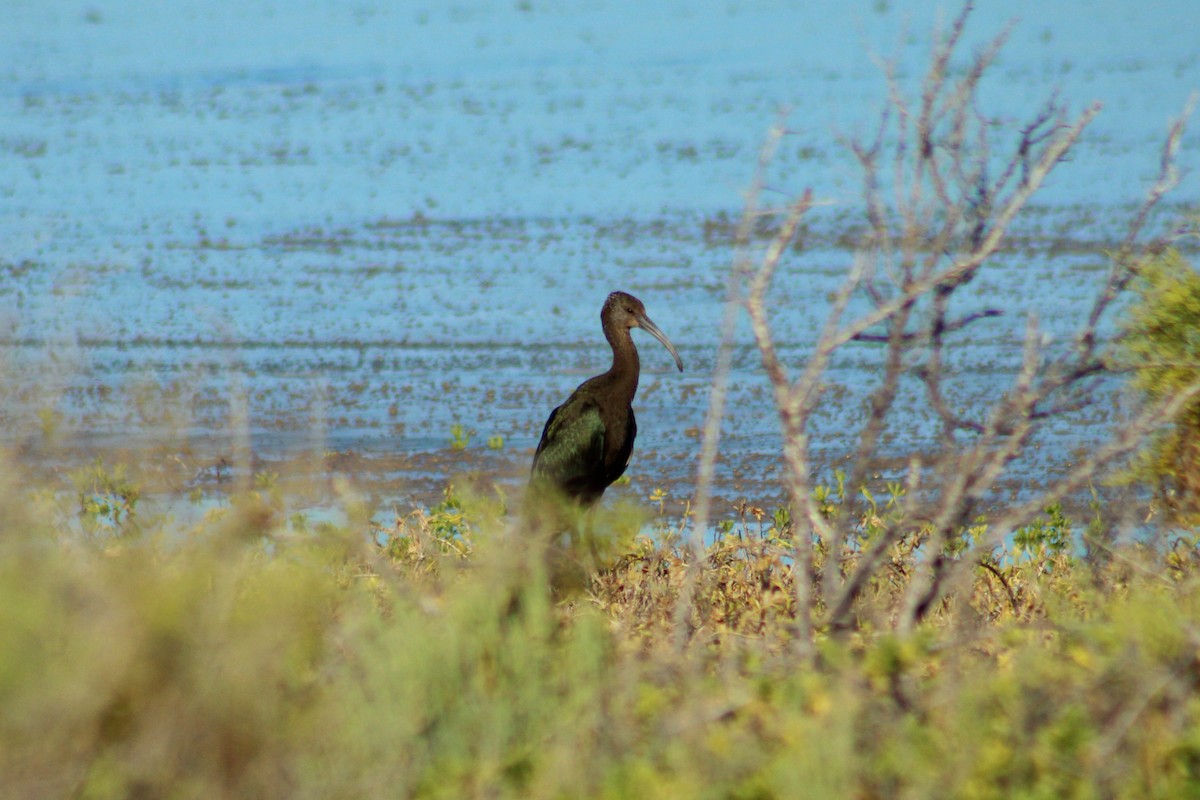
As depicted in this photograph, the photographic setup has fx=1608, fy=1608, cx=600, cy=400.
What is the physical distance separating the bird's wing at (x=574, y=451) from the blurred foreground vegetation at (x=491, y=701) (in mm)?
3618

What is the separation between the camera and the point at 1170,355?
5.37 m

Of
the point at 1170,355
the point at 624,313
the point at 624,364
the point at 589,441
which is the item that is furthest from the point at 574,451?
the point at 1170,355

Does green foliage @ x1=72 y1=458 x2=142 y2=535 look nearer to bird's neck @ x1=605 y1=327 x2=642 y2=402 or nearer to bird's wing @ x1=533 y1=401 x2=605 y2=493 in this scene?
bird's wing @ x1=533 y1=401 x2=605 y2=493

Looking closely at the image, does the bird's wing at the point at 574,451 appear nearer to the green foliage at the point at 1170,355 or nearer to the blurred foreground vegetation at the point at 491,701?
the green foliage at the point at 1170,355

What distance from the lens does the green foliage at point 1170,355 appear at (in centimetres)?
534

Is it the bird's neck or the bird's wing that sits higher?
the bird's neck

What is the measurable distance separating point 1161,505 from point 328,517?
363 centimetres

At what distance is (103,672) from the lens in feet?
10.0

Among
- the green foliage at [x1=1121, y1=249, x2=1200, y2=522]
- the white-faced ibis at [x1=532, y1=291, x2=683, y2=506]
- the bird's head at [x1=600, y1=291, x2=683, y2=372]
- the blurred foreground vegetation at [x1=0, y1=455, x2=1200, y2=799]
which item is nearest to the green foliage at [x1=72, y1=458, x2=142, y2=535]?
the white-faced ibis at [x1=532, y1=291, x2=683, y2=506]

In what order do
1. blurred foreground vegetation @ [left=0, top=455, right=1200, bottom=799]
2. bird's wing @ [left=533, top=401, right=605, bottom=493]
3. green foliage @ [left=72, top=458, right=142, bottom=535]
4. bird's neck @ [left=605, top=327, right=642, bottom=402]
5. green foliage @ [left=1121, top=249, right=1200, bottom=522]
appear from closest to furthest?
blurred foreground vegetation @ [left=0, top=455, right=1200, bottom=799]
green foliage @ [left=1121, top=249, right=1200, bottom=522]
green foliage @ [left=72, top=458, right=142, bottom=535]
bird's wing @ [left=533, top=401, right=605, bottom=493]
bird's neck @ [left=605, top=327, right=642, bottom=402]

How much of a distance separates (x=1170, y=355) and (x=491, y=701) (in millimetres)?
2952

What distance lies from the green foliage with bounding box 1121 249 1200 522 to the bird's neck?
279 centimetres

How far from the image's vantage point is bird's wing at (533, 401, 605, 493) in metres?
7.62

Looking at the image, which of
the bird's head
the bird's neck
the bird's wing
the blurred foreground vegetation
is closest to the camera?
the blurred foreground vegetation
